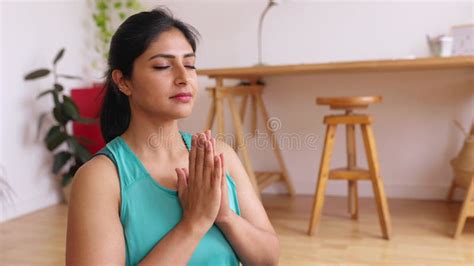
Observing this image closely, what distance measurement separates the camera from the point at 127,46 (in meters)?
0.89

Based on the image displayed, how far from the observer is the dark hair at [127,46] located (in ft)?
2.90

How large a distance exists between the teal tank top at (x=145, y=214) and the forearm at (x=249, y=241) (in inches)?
0.8

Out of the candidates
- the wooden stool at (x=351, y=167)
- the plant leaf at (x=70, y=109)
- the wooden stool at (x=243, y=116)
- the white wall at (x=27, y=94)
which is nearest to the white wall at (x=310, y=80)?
the white wall at (x=27, y=94)

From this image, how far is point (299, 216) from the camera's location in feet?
8.11

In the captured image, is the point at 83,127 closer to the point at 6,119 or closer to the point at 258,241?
the point at 6,119

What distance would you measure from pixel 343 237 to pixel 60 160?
1.78 meters

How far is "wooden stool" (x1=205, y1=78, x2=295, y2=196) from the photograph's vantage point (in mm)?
2441

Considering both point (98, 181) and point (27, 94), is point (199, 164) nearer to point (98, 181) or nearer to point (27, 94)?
point (98, 181)

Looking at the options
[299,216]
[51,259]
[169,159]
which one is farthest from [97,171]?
[299,216]

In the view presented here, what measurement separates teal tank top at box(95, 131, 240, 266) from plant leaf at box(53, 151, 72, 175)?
2081mm

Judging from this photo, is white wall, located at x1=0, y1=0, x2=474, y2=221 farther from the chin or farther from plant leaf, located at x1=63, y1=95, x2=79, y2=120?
the chin

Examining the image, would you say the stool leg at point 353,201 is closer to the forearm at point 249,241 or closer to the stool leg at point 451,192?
the stool leg at point 451,192

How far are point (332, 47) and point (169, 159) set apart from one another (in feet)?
7.12

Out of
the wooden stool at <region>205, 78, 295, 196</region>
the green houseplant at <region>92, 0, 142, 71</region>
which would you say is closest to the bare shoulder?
the wooden stool at <region>205, 78, 295, 196</region>
